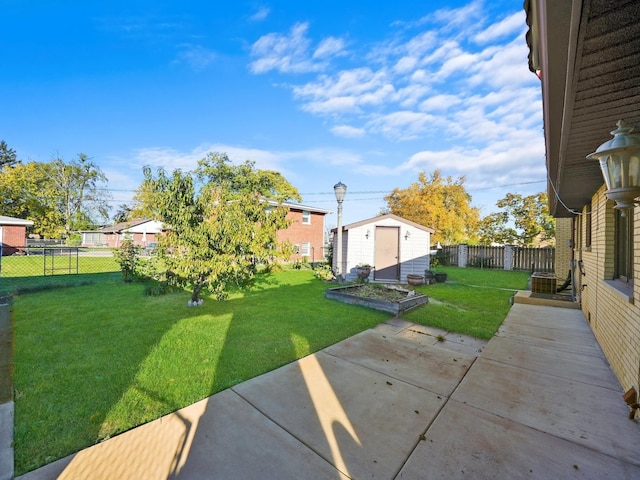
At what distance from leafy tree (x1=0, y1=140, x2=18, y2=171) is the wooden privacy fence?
57.4m

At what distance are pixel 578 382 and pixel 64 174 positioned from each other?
43.5m

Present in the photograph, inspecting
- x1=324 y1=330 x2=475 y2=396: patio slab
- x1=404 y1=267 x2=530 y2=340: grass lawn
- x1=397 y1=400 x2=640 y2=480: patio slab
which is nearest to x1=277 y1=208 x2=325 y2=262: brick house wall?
x1=404 y1=267 x2=530 y2=340: grass lawn

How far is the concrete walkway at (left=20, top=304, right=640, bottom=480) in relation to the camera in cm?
193

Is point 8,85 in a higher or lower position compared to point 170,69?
higher

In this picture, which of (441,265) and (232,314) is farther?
(441,265)

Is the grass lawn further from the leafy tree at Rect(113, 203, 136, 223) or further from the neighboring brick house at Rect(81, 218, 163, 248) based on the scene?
the leafy tree at Rect(113, 203, 136, 223)

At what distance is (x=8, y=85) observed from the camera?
55.0 feet

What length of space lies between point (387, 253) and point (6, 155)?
56.6m

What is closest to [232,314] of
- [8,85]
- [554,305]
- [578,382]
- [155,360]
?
[155,360]

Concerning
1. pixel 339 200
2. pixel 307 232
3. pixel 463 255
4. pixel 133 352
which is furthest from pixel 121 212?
pixel 133 352

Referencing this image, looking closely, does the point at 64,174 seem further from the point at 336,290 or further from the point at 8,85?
the point at 336,290

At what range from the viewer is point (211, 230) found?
18.8 feet

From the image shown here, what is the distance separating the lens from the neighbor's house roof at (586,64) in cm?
116

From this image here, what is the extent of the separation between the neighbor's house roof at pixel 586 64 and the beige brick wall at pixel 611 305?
4.41ft
